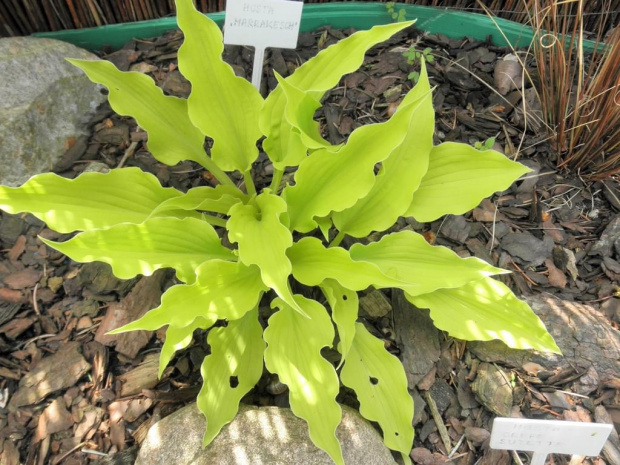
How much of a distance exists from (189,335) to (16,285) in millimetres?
704

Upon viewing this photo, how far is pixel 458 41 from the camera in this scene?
219cm

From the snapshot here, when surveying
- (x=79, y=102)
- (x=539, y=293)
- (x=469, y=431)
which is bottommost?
(x=469, y=431)

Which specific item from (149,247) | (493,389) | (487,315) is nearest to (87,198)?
(149,247)

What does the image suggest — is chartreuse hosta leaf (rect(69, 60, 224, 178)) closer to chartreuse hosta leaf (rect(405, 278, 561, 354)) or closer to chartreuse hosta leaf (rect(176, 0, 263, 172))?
chartreuse hosta leaf (rect(176, 0, 263, 172))

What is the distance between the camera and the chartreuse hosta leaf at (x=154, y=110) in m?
1.45

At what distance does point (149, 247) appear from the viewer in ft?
4.33

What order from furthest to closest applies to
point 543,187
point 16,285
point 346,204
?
point 543,187 < point 16,285 < point 346,204

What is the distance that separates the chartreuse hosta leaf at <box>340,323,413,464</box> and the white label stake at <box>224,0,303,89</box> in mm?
987

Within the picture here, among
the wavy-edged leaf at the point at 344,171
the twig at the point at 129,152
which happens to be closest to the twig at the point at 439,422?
the wavy-edged leaf at the point at 344,171

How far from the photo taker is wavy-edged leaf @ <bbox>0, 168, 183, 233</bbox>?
1306mm

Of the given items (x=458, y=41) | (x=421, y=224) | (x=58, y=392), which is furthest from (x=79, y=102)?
(x=458, y=41)

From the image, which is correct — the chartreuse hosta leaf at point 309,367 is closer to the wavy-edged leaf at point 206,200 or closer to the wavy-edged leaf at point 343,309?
the wavy-edged leaf at point 343,309

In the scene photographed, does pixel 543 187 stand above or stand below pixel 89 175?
below

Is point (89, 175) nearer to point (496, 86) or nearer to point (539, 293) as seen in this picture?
point (539, 293)
